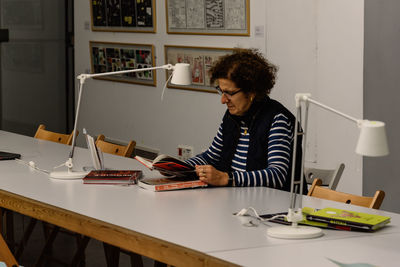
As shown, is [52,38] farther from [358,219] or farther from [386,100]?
[358,219]

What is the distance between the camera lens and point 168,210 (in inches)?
132

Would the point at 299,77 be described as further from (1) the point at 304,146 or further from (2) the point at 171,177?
(1) the point at 304,146

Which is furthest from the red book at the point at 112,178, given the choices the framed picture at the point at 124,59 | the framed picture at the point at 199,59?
the framed picture at the point at 124,59

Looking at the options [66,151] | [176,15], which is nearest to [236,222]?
[66,151]

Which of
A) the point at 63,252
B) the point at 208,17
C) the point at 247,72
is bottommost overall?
the point at 63,252

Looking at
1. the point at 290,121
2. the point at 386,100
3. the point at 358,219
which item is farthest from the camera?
the point at 386,100

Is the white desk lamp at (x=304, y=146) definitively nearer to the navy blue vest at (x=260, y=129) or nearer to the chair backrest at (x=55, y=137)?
the navy blue vest at (x=260, y=129)

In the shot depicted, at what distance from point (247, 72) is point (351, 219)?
1.31 metres

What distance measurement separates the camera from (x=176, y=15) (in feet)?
24.0

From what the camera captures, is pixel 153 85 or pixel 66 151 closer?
pixel 66 151

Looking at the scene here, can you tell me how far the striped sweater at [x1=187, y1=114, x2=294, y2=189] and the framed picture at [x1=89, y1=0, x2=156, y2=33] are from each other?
3579 mm

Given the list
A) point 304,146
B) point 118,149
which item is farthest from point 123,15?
point 304,146

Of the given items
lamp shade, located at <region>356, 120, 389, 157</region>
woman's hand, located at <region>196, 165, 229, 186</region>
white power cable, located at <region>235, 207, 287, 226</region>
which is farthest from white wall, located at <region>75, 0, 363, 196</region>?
lamp shade, located at <region>356, 120, 389, 157</region>

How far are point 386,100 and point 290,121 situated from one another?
167 centimetres
